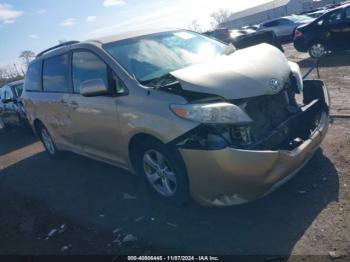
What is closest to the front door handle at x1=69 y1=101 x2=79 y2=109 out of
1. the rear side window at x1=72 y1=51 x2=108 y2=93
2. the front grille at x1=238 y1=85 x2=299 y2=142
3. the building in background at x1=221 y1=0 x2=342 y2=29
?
the rear side window at x1=72 y1=51 x2=108 y2=93

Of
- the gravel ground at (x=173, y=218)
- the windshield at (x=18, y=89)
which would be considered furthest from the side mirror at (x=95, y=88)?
the windshield at (x=18, y=89)

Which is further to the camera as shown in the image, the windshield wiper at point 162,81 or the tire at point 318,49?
the tire at point 318,49

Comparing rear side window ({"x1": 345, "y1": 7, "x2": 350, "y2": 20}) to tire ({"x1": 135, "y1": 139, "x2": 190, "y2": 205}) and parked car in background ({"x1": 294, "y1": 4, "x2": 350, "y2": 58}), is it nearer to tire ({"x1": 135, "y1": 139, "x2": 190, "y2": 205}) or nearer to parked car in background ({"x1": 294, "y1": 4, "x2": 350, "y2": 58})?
parked car in background ({"x1": 294, "y1": 4, "x2": 350, "y2": 58})

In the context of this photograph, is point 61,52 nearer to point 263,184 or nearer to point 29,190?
point 29,190

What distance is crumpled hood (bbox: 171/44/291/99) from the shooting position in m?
3.59

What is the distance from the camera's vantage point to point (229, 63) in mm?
4051

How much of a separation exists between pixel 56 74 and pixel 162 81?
2.56 metres

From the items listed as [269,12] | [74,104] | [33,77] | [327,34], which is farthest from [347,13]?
[269,12]

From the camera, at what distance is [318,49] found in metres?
13.5

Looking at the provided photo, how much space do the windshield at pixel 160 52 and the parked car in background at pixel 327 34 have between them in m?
8.98

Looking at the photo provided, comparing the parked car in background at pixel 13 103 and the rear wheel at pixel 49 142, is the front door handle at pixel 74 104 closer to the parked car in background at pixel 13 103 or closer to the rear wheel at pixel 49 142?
the rear wheel at pixel 49 142

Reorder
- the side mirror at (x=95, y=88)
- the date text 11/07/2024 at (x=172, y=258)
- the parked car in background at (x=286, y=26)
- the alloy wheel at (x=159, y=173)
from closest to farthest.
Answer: the date text 11/07/2024 at (x=172, y=258) < the alloy wheel at (x=159, y=173) < the side mirror at (x=95, y=88) < the parked car in background at (x=286, y=26)

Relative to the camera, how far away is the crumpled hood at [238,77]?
3590 millimetres

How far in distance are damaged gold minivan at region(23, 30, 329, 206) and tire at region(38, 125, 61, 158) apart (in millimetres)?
1791
